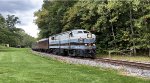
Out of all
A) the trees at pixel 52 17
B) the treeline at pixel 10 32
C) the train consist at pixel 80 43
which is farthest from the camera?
the treeline at pixel 10 32

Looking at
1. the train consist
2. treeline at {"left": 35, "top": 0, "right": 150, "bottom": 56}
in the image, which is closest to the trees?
treeline at {"left": 35, "top": 0, "right": 150, "bottom": 56}

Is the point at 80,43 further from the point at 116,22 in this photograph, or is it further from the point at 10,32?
the point at 10,32

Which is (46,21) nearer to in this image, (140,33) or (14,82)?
(140,33)

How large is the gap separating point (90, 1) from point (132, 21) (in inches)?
229

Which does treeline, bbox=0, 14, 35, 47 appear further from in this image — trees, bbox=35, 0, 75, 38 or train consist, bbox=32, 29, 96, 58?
train consist, bbox=32, 29, 96, 58

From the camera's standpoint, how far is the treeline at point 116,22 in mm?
38062

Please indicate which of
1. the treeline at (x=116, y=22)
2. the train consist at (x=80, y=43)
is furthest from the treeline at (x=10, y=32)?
the train consist at (x=80, y=43)

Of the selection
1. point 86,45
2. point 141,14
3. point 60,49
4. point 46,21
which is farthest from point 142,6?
point 46,21

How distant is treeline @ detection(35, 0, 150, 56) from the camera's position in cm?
3806

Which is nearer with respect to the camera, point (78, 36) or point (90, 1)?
point (78, 36)

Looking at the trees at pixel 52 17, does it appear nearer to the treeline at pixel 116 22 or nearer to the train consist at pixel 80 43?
the treeline at pixel 116 22

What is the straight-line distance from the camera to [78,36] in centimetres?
3609

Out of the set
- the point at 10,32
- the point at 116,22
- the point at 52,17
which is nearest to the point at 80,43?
the point at 116,22

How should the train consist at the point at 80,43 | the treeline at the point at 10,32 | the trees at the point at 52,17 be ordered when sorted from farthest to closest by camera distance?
the treeline at the point at 10,32, the trees at the point at 52,17, the train consist at the point at 80,43
